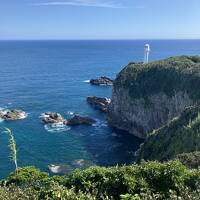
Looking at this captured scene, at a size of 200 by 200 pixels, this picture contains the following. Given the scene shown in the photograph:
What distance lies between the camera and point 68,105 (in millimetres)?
122250

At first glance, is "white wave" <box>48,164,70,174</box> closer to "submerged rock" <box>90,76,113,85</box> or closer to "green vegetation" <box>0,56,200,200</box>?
"green vegetation" <box>0,56,200,200</box>

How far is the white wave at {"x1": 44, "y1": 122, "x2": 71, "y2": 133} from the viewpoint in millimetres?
96500

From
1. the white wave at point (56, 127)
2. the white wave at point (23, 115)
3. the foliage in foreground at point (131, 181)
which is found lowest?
the white wave at point (56, 127)

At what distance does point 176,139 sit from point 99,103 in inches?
2457

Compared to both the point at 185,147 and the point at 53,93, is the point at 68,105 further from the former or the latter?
the point at 185,147

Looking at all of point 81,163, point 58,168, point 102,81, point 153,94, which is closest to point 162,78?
point 153,94

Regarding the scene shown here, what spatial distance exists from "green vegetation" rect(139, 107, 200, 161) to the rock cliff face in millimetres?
22681

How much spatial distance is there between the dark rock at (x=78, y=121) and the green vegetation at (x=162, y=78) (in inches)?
495

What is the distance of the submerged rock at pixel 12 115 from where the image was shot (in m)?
105

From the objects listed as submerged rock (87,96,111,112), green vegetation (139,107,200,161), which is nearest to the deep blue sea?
submerged rock (87,96,111,112)

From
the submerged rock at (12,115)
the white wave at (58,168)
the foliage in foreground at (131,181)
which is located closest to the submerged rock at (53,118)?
the submerged rock at (12,115)

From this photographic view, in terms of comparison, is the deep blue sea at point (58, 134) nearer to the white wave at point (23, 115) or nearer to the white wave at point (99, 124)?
the white wave at point (99, 124)

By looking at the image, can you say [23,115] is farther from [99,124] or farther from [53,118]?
[99,124]

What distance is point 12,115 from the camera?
106m
